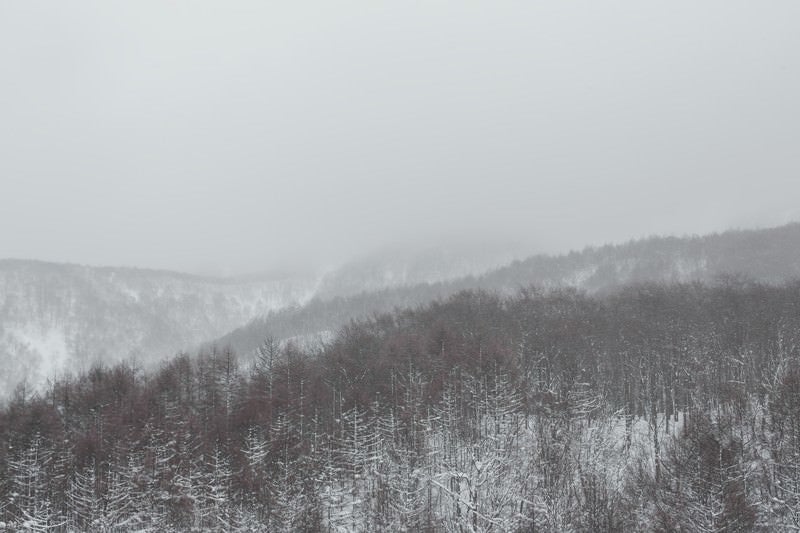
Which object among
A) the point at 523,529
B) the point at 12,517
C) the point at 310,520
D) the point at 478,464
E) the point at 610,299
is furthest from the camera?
the point at 610,299

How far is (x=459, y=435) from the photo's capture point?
6419 centimetres

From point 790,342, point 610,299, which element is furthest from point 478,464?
point 610,299

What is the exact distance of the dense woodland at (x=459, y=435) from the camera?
35844mm

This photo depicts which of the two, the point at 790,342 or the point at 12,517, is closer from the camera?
the point at 12,517

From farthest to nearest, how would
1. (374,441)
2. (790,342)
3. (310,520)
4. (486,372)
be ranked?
(790,342)
(486,372)
(374,441)
(310,520)

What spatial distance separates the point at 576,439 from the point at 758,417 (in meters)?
29.9

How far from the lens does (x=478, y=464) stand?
77.9ft

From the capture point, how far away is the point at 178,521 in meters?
50.9

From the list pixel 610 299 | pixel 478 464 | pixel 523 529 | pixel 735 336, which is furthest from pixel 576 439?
pixel 610 299

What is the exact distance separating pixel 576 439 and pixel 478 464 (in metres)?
29.0

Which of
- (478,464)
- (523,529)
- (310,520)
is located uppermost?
(478,464)

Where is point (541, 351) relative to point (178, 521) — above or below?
above

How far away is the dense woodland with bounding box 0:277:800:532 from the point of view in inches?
1411

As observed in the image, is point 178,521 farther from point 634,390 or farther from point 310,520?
point 634,390
